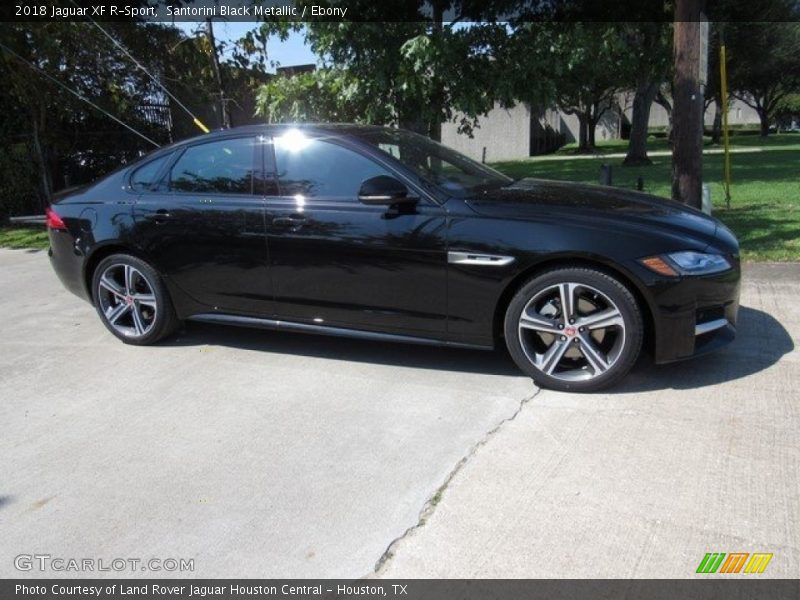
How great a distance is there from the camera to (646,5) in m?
12.5

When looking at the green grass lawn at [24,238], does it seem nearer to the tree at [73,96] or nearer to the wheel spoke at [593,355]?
the tree at [73,96]

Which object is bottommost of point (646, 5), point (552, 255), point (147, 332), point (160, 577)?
point (160, 577)

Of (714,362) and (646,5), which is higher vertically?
(646,5)

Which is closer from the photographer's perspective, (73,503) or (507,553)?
(507,553)

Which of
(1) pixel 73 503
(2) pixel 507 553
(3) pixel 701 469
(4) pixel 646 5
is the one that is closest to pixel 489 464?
(2) pixel 507 553

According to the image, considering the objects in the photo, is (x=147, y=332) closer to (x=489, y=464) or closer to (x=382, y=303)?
(x=382, y=303)

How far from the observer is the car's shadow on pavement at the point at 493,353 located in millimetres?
4234

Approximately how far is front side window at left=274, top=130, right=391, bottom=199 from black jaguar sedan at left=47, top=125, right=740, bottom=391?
0.01 m

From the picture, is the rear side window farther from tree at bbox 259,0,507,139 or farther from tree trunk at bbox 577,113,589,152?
tree trunk at bbox 577,113,589,152

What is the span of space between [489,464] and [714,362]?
77.5 inches

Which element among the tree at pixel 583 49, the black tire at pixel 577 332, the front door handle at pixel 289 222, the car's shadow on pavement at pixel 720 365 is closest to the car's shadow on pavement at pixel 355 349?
the black tire at pixel 577 332
